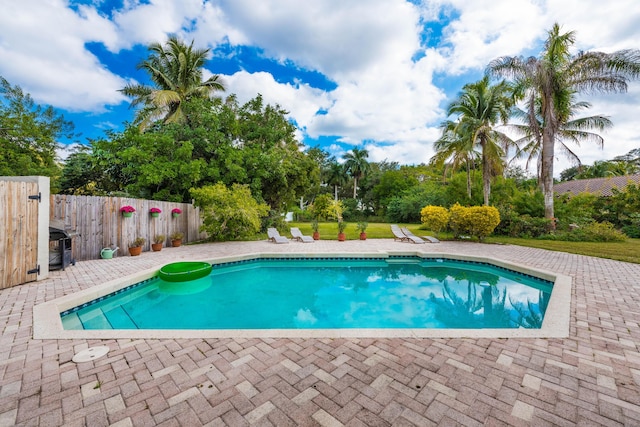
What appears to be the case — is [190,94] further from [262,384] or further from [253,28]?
[262,384]

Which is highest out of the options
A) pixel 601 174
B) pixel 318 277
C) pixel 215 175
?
pixel 601 174

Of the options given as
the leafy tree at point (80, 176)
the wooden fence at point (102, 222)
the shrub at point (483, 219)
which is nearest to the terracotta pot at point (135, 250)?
the wooden fence at point (102, 222)

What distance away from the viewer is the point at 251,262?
9312mm

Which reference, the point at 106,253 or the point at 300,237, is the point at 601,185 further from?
the point at 106,253

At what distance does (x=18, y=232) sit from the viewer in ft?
16.7

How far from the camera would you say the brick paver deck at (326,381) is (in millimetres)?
1988

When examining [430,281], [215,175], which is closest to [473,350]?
[430,281]

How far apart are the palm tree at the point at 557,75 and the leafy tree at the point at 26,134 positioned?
25201 mm

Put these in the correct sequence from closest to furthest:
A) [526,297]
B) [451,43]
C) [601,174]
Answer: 1. [526,297]
2. [451,43]
3. [601,174]

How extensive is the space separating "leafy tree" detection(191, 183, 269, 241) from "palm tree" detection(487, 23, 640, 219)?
13892 mm

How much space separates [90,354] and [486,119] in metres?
19.4

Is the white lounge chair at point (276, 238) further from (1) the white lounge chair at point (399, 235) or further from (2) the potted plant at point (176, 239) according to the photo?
(1) the white lounge chair at point (399, 235)

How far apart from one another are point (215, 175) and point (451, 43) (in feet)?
38.6

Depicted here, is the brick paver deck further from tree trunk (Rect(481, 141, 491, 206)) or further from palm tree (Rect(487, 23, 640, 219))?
palm tree (Rect(487, 23, 640, 219))
